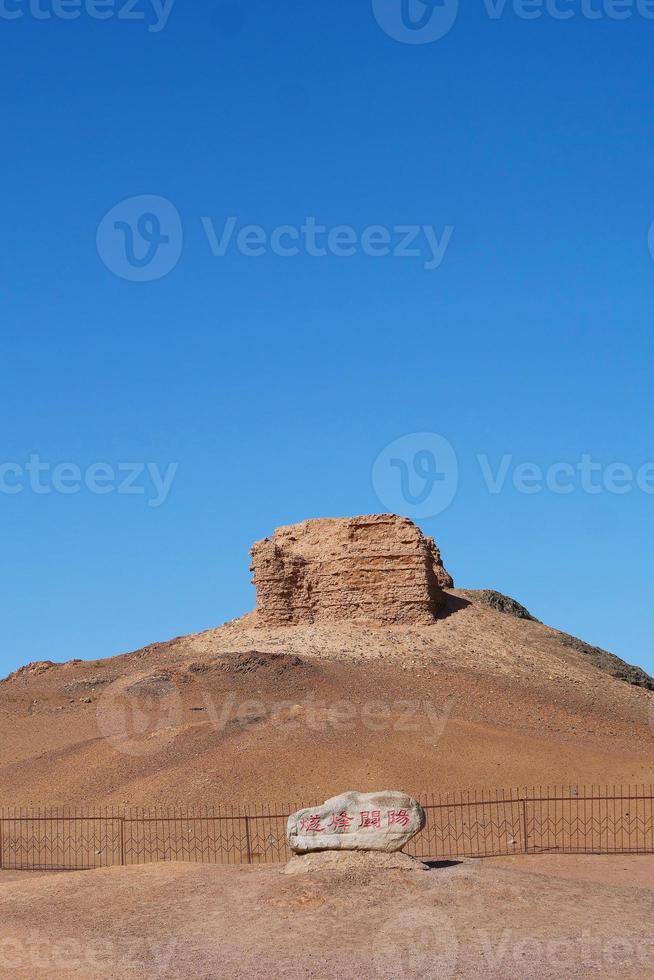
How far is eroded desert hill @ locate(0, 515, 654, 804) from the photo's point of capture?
110ft

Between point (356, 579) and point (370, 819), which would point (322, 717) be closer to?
point (356, 579)

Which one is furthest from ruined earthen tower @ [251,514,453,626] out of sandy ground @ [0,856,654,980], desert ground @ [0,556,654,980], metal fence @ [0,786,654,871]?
sandy ground @ [0,856,654,980]

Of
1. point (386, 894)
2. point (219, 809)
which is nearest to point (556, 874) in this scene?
point (386, 894)

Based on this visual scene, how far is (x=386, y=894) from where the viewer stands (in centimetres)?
1767

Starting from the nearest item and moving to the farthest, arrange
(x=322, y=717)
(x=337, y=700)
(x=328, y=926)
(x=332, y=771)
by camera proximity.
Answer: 1. (x=328, y=926)
2. (x=332, y=771)
3. (x=322, y=717)
4. (x=337, y=700)

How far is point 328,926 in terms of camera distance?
16531mm

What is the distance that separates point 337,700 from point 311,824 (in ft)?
70.8

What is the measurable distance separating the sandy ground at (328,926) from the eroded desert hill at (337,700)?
1261 cm

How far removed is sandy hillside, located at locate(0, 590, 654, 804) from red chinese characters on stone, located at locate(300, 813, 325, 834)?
1247 cm

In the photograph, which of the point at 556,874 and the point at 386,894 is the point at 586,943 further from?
the point at 556,874

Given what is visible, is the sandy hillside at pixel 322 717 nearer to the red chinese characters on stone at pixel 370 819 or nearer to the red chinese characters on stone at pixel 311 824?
the red chinese characters on stone at pixel 311 824

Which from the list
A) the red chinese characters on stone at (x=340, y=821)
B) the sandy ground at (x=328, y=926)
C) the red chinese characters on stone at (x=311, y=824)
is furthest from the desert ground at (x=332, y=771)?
the red chinese characters on stone at (x=311, y=824)

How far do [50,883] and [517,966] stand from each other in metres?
9.31

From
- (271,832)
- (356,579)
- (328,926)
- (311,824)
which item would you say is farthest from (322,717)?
(328,926)
